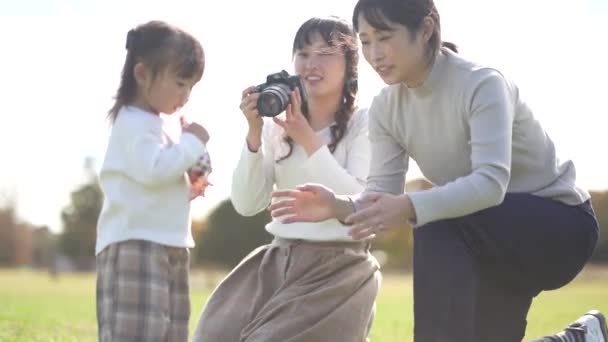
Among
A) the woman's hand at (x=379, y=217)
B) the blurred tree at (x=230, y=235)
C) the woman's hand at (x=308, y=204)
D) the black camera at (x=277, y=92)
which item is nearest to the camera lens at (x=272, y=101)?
the black camera at (x=277, y=92)

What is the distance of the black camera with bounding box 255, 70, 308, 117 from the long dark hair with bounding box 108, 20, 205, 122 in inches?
15.7

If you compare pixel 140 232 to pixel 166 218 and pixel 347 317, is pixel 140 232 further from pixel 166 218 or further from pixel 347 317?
pixel 347 317

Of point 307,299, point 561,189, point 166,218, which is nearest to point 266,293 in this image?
point 307,299

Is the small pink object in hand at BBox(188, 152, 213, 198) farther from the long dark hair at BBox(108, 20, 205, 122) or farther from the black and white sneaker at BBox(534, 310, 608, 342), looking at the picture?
the black and white sneaker at BBox(534, 310, 608, 342)

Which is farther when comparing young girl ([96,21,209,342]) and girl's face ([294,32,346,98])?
girl's face ([294,32,346,98])

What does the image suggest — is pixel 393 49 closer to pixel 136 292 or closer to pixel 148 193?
pixel 148 193

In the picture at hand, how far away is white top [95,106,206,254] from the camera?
9.70 feet

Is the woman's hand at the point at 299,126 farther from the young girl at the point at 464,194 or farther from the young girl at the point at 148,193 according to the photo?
the young girl at the point at 148,193

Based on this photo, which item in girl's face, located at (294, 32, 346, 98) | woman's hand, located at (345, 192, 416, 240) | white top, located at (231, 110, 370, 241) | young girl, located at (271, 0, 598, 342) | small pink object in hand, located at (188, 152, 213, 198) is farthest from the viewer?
girl's face, located at (294, 32, 346, 98)

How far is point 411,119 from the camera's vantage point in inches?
124

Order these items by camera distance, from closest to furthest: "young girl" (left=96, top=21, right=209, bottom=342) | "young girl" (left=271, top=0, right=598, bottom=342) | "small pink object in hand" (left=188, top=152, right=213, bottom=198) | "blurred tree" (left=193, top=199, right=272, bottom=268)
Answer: "young girl" (left=271, top=0, right=598, bottom=342)
"young girl" (left=96, top=21, right=209, bottom=342)
"small pink object in hand" (left=188, top=152, right=213, bottom=198)
"blurred tree" (left=193, top=199, right=272, bottom=268)

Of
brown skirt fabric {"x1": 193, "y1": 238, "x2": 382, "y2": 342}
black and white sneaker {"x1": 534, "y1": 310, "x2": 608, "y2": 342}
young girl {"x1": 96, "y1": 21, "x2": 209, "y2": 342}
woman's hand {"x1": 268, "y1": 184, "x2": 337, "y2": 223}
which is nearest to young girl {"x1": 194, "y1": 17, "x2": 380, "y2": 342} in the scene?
brown skirt fabric {"x1": 193, "y1": 238, "x2": 382, "y2": 342}

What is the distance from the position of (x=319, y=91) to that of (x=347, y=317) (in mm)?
846

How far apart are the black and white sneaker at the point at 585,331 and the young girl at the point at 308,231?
0.67m
